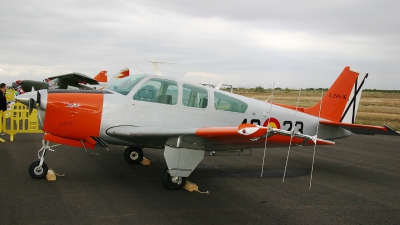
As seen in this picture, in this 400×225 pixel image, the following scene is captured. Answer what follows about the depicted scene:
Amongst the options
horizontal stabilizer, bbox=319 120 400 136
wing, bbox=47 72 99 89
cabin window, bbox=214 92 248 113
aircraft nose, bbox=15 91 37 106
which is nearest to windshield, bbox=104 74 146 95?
aircraft nose, bbox=15 91 37 106

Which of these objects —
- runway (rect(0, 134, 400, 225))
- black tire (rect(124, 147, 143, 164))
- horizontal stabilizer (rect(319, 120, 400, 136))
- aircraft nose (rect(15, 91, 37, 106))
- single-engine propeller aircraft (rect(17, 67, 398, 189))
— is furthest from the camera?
Result: black tire (rect(124, 147, 143, 164))

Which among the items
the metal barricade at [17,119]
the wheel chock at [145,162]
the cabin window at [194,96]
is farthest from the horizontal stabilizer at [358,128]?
the metal barricade at [17,119]

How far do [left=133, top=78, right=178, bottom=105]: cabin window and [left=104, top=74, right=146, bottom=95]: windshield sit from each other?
20 cm

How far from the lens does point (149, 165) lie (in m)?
8.62

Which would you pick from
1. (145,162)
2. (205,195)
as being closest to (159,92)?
(205,195)

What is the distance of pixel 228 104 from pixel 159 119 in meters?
1.62

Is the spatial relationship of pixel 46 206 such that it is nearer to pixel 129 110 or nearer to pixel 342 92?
pixel 129 110

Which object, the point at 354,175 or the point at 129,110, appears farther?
the point at 354,175

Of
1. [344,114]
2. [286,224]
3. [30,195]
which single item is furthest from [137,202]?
[344,114]

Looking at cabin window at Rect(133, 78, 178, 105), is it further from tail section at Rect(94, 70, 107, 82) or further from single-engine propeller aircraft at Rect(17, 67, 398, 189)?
tail section at Rect(94, 70, 107, 82)

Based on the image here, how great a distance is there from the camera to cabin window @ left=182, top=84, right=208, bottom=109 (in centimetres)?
723

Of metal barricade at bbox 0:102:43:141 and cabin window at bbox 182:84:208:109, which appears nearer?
cabin window at bbox 182:84:208:109

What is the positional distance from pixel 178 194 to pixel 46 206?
2095 mm

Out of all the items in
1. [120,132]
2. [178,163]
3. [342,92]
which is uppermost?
[342,92]
